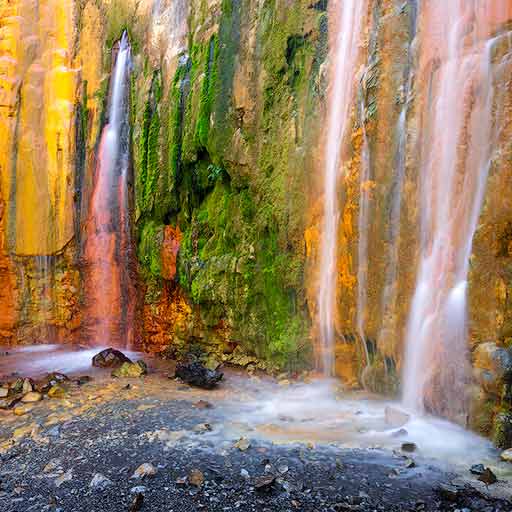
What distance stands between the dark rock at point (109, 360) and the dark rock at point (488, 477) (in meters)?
6.21

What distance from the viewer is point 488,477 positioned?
153 inches

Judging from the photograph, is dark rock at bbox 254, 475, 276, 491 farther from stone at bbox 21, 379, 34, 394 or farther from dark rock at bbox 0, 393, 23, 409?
stone at bbox 21, 379, 34, 394

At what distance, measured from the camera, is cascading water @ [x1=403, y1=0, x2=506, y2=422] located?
513 centimetres

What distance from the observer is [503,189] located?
486 cm

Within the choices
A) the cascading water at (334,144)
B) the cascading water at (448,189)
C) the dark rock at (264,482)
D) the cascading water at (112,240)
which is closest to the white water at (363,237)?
the cascading water at (334,144)

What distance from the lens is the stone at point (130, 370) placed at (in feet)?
26.5

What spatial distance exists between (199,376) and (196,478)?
3.31 metres

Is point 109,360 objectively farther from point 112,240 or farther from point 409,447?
point 409,447

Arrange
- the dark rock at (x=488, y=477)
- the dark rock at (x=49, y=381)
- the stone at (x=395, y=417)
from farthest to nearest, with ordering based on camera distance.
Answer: the dark rock at (x=49, y=381)
the stone at (x=395, y=417)
the dark rock at (x=488, y=477)

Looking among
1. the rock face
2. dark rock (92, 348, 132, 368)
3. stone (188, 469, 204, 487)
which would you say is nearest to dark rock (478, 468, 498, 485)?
the rock face

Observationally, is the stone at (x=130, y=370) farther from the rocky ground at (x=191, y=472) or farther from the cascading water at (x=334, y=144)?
the cascading water at (x=334, y=144)

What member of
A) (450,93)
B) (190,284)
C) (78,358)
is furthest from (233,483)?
(78,358)

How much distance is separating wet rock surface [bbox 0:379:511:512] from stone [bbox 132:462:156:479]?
1 cm

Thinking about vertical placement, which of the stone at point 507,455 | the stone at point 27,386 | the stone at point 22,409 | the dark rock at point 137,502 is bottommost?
the stone at point 22,409
